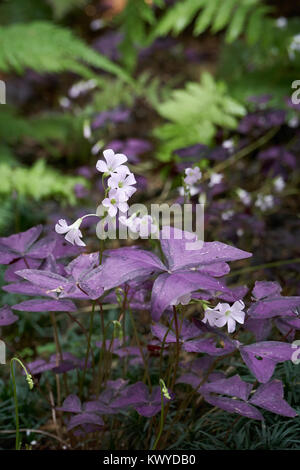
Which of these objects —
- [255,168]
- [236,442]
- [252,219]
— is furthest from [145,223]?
[255,168]

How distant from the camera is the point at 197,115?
8.81ft

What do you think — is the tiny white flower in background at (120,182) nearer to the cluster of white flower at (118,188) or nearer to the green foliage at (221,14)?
the cluster of white flower at (118,188)

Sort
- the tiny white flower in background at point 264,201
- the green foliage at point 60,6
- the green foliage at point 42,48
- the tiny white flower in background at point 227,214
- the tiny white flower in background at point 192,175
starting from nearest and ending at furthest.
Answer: the tiny white flower in background at point 192,175
the tiny white flower in background at point 227,214
the tiny white flower in background at point 264,201
the green foliage at point 42,48
the green foliage at point 60,6

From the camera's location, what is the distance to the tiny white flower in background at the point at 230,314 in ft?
2.97

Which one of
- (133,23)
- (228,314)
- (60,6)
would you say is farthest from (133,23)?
(228,314)

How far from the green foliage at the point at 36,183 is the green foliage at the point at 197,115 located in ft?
1.91

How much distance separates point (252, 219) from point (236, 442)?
991 mm

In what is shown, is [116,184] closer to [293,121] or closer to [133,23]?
[293,121]

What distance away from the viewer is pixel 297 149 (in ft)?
7.80

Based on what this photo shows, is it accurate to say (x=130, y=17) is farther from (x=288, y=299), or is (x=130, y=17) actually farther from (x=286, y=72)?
(x=288, y=299)

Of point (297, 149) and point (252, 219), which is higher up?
point (297, 149)

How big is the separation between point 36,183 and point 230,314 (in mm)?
1790

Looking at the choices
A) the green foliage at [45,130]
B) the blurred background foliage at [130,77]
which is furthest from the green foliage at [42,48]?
the green foliage at [45,130]

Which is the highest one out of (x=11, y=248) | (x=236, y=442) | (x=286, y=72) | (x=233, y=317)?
(x=286, y=72)
